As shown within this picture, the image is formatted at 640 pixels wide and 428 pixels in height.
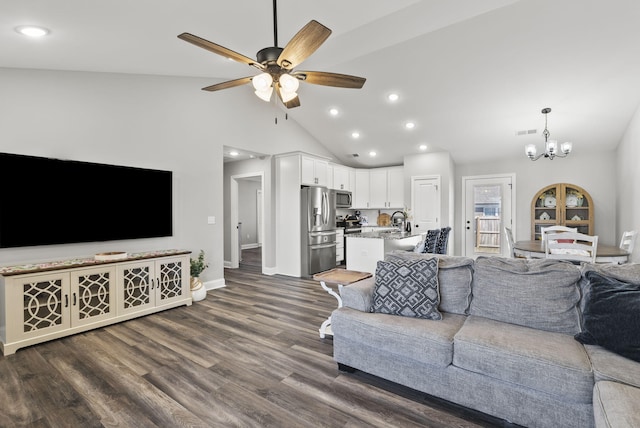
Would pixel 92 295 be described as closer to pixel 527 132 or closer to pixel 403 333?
pixel 403 333

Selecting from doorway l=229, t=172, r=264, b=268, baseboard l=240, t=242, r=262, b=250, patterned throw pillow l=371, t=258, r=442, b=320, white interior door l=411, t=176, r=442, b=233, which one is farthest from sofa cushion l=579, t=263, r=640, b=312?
baseboard l=240, t=242, r=262, b=250

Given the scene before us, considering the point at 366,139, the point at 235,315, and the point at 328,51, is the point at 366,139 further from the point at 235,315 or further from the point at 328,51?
the point at 235,315

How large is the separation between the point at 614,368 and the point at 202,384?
2483 mm

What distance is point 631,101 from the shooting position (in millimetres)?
4254

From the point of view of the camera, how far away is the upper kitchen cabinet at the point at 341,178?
269 inches

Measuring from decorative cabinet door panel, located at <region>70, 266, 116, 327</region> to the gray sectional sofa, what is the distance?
2.66 meters

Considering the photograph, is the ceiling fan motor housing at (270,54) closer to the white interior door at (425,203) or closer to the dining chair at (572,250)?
the dining chair at (572,250)

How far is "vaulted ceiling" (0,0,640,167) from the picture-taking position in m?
2.54

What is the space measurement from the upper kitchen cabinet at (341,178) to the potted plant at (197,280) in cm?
335

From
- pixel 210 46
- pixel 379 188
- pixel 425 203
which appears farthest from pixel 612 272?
pixel 379 188

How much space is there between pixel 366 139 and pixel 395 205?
72.5 inches

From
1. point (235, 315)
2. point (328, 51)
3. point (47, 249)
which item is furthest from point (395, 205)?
point (47, 249)

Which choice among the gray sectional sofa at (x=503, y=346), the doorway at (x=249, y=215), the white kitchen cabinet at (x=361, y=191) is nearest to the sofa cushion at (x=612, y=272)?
the gray sectional sofa at (x=503, y=346)

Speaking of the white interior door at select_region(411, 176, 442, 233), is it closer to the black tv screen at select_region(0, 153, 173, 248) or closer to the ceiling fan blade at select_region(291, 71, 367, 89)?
the ceiling fan blade at select_region(291, 71, 367, 89)
